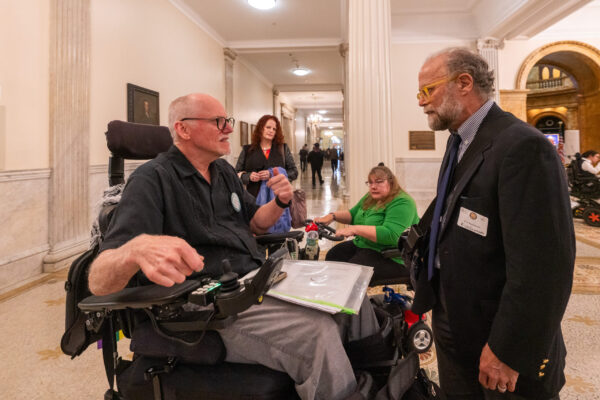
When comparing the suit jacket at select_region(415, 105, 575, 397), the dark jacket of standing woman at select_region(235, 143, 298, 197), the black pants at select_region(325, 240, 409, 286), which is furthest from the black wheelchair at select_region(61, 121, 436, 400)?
the dark jacket of standing woman at select_region(235, 143, 298, 197)

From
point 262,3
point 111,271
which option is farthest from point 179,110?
point 262,3

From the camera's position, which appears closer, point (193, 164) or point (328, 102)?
point (193, 164)

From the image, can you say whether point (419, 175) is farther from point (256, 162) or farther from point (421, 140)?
point (256, 162)

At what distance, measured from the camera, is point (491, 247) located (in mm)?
1060

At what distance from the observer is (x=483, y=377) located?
1.08 meters

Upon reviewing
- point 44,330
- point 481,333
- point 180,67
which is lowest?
point 44,330

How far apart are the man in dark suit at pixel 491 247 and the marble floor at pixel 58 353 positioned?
1.01m

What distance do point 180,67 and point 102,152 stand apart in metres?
3.26

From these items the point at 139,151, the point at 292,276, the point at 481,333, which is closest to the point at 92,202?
the point at 139,151

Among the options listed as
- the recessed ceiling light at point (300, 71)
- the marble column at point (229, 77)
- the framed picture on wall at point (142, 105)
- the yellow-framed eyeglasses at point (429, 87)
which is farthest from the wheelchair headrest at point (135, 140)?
the recessed ceiling light at point (300, 71)

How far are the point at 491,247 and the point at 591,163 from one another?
7588mm

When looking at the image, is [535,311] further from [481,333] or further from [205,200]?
[205,200]

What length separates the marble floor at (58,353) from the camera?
1913mm

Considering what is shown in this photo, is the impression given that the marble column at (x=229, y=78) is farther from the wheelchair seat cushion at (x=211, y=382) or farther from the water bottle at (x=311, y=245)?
the wheelchair seat cushion at (x=211, y=382)
